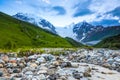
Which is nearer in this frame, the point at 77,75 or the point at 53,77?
the point at 53,77

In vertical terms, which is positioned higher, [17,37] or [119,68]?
[17,37]

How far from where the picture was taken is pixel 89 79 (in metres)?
18.8

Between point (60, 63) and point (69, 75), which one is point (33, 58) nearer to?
point (60, 63)

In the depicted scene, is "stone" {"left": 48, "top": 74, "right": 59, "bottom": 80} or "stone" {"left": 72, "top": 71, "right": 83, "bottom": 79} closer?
"stone" {"left": 48, "top": 74, "right": 59, "bottom": 80}

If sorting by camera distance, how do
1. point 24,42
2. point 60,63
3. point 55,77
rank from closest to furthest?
1. point 55,77
2. point 60,63
3. point 24,42

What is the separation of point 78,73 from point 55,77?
2.76 meters

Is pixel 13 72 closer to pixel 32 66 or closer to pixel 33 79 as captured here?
pixel 32 66

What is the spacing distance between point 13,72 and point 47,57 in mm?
6741

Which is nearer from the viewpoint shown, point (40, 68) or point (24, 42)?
point (40, 68)

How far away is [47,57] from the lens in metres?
25.6

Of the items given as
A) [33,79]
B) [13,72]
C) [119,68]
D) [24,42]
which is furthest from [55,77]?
[24,42]

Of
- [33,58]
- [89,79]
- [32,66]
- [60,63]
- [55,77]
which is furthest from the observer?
[33,58]

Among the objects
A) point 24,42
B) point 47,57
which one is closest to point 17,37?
point 24,42

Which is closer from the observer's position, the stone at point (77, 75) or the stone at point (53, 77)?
the stone at point (53, 77)
